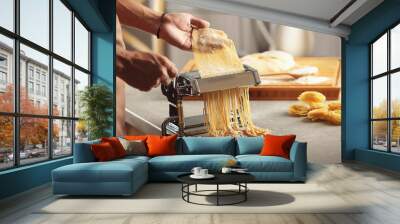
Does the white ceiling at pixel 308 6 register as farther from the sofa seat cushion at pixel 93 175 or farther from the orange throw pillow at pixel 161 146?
the sofa seat cushion at pixel 93 175

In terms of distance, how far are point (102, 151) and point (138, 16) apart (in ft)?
14.2

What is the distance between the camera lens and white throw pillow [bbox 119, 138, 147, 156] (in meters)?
6.57

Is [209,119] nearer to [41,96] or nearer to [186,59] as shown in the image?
[186,59]

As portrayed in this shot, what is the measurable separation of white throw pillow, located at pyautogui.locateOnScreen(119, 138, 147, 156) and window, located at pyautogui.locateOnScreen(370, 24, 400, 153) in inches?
195

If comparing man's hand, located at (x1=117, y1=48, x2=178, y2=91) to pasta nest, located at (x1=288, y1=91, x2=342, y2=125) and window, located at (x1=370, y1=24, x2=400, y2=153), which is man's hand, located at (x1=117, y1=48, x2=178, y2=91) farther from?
window, located at (x1=370, y1=24, x2=400, y2=153)

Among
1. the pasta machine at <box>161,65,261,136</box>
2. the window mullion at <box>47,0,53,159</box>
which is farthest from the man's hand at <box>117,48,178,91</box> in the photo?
the window mullion at <box>47,0,53,159</box>

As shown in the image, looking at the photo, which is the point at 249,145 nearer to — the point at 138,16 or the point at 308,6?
the point at 308,6

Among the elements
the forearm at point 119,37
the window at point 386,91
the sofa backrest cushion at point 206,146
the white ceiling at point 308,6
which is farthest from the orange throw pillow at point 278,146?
the forearm at point 119,37

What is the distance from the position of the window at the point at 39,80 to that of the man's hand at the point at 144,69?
1.08 meters

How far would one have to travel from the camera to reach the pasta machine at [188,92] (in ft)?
28.9

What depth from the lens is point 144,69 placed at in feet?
29.3

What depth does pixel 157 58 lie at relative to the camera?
9008mm

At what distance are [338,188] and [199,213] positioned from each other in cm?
246

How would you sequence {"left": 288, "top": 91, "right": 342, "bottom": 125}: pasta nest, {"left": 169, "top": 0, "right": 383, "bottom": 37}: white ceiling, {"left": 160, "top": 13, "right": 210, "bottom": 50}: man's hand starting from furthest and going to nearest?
{"left": 288, "top": 91, "right": 342, "bottom": 125}: pasta nest < {"left": 160, "top": 13, "right": 210, "bottom": 50}: man's hand < {"left": 169, "top": 0, "right": 383, "bottom": 37}: white ceiling
